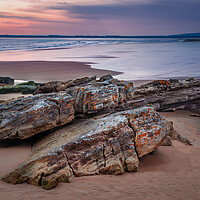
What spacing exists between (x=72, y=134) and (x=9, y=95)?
34.7 feet

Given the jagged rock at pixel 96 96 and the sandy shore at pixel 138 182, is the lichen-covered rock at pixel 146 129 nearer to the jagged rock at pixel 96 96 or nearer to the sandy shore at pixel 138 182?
the sandy shore at pixel 138 182

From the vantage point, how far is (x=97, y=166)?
6156 millimetres

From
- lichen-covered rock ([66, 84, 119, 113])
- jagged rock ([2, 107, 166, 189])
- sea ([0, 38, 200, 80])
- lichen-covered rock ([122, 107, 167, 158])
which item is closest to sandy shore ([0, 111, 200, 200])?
jagged rock ([2, 107, 166, 189])

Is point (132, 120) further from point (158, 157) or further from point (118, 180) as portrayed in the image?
point (118, 180)

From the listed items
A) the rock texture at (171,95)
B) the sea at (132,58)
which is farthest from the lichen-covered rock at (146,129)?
the sea at (132,58)

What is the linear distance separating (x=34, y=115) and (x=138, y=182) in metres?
3.72

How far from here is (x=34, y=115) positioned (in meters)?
7.21

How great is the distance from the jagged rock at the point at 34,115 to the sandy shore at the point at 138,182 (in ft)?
2.10

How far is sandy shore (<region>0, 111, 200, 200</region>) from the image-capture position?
483 cm

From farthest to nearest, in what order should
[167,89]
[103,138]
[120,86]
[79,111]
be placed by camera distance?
[167,89], [120,86], [79,111], [103,138]

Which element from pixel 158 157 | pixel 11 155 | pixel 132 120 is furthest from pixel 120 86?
pixel 11 155

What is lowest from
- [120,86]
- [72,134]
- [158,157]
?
[158,157]

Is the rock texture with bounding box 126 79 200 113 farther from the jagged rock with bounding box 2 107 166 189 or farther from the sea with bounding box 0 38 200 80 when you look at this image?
the sea with bounding box 0 38 200 80

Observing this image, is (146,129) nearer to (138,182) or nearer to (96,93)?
(138,182)
